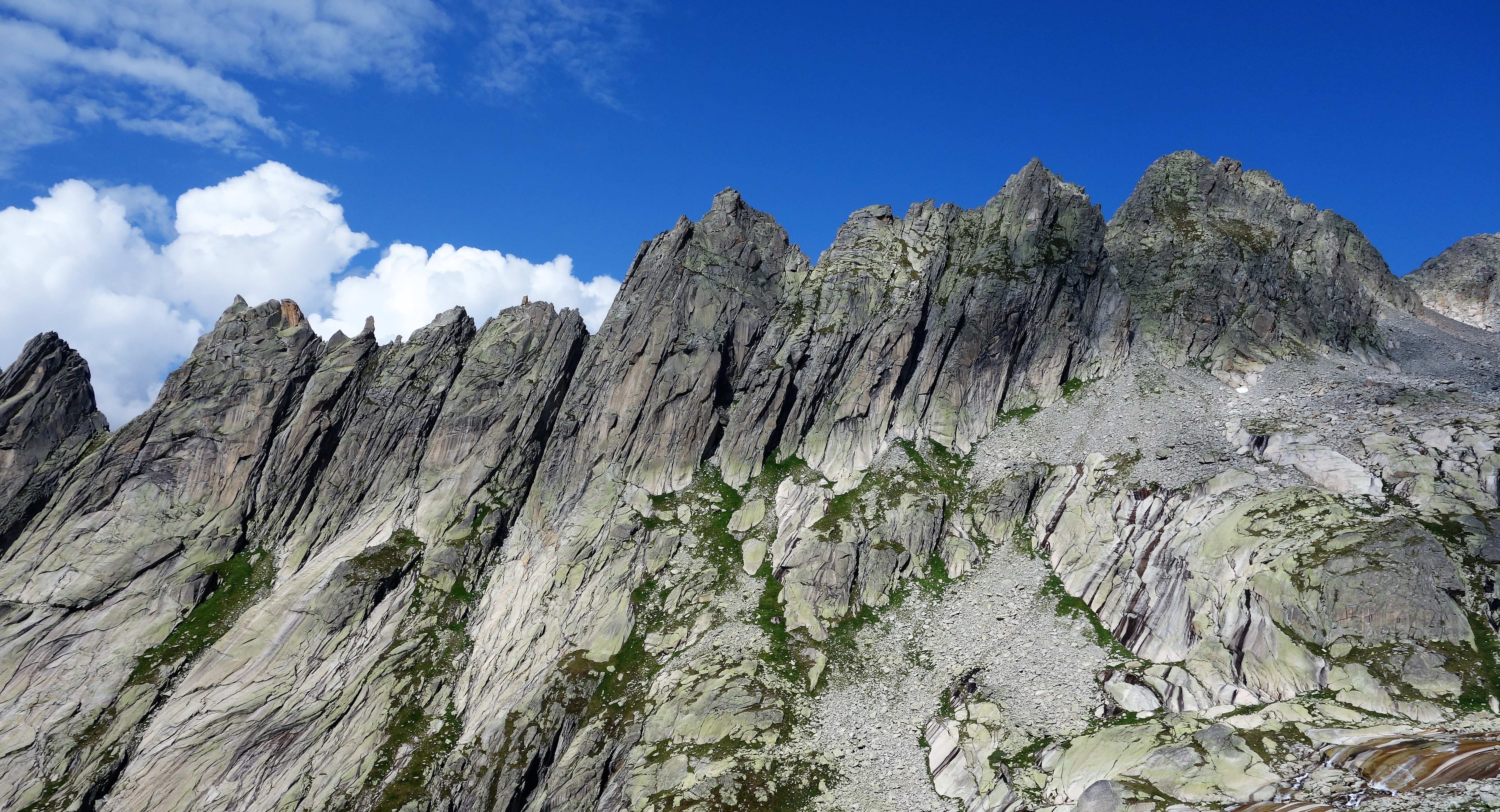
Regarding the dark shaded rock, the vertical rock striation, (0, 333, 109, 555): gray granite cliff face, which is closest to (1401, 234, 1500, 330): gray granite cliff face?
the vertical rock striation

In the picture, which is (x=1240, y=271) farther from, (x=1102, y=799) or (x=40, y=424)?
(x=40, y=424)

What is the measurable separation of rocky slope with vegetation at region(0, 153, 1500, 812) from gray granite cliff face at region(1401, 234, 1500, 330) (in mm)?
18216

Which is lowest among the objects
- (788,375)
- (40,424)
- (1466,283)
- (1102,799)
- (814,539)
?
(1102,799)

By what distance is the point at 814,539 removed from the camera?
56.7 metres

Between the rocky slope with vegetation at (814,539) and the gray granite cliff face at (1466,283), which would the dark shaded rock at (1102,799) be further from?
the gray granite cliff face at (1466,283)

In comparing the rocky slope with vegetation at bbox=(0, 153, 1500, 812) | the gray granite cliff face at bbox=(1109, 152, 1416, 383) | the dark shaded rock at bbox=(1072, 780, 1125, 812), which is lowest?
the dark shaded rock at bbox=(1072, 780, 1125, 812)

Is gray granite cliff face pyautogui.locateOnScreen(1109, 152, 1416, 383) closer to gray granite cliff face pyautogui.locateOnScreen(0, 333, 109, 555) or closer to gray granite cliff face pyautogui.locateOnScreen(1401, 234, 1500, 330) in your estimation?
gray granite cliff face pyautogui.locateOnScreen(1401, 234, 1500, 330)

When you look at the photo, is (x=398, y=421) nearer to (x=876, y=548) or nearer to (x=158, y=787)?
(x=158, y=787)

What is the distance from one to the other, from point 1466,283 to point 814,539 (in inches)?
3924

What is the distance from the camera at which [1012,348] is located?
235 ft

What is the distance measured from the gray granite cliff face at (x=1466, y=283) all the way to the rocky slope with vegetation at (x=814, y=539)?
1822cm

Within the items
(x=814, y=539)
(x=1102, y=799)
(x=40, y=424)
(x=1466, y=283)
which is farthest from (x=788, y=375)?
(x=1466, y=283)

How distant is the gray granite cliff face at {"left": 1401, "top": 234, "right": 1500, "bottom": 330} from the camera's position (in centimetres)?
9050

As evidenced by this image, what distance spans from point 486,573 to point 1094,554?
47868 millimetres
